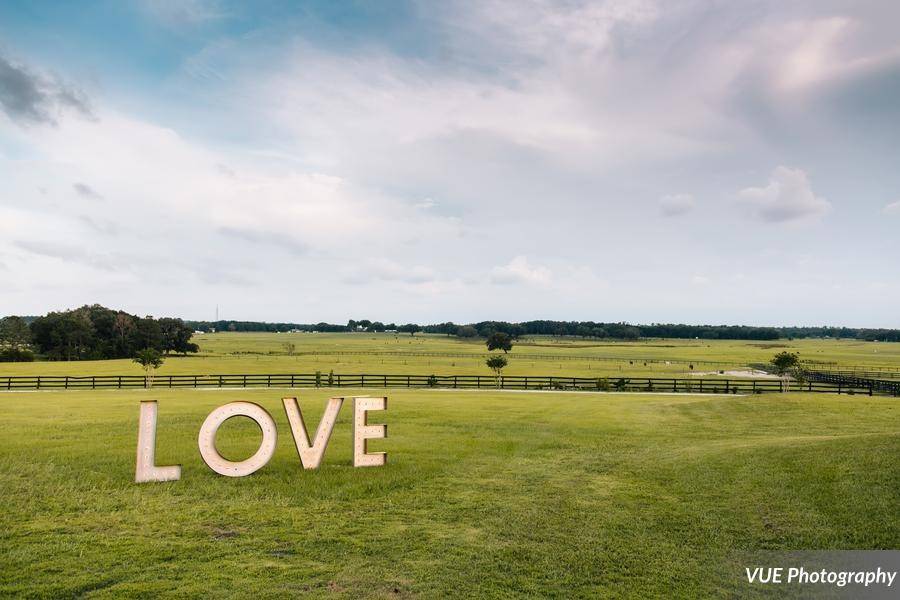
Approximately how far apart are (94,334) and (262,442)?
424 ft

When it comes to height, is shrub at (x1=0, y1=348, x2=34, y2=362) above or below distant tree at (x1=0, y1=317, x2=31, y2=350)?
below

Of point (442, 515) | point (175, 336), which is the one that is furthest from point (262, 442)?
point (175, 336)

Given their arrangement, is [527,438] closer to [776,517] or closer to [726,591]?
[776,517]

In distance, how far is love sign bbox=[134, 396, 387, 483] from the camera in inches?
562

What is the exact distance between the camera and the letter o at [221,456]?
46.9 feet

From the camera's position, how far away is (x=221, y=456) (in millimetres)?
14570

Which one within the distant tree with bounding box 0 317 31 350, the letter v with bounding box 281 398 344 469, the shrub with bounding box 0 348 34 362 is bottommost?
the shrub with bounding box 0 348 34 362

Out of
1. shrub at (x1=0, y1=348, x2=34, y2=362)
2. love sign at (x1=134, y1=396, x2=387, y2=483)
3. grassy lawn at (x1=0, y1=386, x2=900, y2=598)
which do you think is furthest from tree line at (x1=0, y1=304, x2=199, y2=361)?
love sign at (x1=134, y1=396, x2=387, y2=483)

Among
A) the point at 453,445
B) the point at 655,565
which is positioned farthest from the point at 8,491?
the point at 655,565

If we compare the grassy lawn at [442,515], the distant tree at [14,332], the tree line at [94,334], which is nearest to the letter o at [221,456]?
the grassy lawn at [442,515]

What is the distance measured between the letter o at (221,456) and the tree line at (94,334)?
117 m

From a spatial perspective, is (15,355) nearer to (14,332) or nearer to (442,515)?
(14,332)

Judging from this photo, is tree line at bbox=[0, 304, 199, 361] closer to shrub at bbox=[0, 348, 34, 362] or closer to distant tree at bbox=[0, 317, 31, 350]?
distant tree at bbox=[0, 317, 31, 350]

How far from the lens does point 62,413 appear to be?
2683cm
